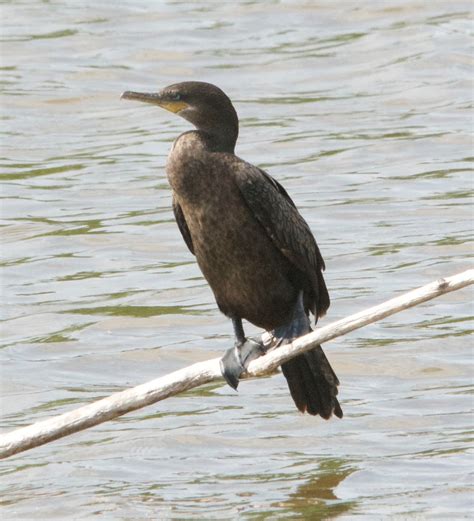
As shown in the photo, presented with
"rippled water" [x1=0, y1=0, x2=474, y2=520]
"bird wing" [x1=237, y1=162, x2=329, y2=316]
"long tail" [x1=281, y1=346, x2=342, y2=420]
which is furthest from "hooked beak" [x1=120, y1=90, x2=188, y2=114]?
"rippled water" [x1=0, y1=0, x2=474, y2=520]

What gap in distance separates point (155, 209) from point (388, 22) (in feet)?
17.8

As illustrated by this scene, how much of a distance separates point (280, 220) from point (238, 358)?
0.57 m

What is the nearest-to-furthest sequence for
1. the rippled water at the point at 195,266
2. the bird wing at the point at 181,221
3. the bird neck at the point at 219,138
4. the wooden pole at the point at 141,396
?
the wooden pole at the point at 141,396 → the bird neck at the point at 219,138 → the bird wing at the point at 181,221 → the rippled water at the point at 195,266

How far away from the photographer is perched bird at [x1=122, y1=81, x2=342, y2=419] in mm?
6711

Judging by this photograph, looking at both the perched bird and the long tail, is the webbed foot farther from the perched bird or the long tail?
the long tail

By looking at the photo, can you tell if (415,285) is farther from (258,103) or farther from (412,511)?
(258,103)

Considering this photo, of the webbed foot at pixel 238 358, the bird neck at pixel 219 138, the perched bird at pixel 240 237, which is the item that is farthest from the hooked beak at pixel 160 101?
the webbed foot at pixel 238 358

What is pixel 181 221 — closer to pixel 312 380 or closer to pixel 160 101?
pixel 160 101

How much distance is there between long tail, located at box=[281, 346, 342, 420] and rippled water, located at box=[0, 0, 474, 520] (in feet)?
3.14

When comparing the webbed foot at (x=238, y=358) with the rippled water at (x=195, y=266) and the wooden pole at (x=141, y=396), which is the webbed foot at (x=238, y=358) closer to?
the wooden pole at (x=141, y=396)

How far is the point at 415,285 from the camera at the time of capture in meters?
11.5

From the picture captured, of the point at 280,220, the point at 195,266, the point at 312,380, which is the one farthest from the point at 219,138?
the point at 195,266

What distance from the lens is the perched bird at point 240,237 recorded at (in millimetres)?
6711

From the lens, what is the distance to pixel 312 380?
7039 millimetres
